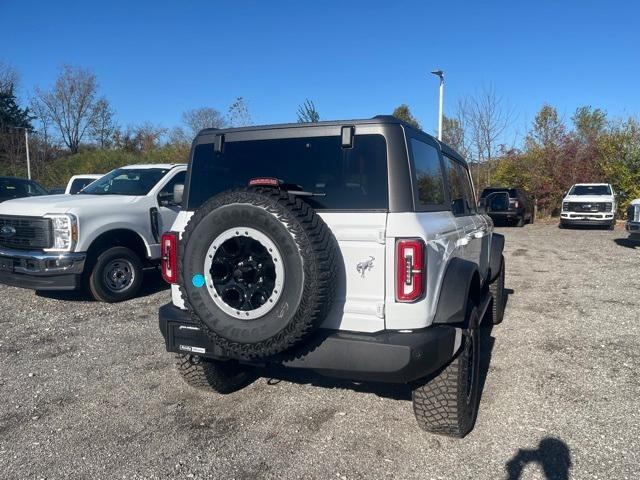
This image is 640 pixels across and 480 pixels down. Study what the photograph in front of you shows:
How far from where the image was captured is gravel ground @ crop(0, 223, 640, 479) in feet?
9.37

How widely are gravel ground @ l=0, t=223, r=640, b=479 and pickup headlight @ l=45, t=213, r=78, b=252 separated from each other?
988 mm

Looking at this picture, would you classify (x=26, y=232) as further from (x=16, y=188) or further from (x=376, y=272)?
(x=376, y=272)

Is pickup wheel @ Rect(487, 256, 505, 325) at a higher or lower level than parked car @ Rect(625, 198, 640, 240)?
lower

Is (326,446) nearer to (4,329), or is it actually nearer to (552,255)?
(4,329)

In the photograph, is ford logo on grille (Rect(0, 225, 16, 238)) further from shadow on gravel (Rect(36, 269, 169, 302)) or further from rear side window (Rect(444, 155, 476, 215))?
rear side window (Rect(444, 155, 476, 215))

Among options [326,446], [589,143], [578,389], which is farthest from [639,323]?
[589,143]

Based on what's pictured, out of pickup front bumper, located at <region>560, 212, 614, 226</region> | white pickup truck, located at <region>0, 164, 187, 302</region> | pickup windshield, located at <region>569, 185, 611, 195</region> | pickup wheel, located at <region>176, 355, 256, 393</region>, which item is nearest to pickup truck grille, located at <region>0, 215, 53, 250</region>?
→ white pickup truck, located at <region>0, 164, 187, 302</region>

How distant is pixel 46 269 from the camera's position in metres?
6.10

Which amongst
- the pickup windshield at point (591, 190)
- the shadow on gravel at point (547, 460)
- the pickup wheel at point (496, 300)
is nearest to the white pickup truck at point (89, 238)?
the pickup wheel at point (496, 300)

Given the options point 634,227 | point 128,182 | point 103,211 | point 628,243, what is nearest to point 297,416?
point 103,211

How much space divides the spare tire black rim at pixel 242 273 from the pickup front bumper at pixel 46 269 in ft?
13.7

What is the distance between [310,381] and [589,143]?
23761mm

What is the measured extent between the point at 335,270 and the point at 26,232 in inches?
208

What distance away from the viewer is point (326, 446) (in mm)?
3072
